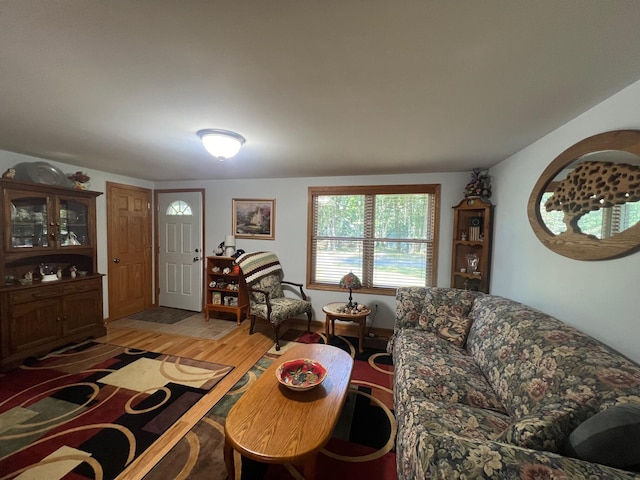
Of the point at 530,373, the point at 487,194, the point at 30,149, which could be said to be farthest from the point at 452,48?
the point at 30,149

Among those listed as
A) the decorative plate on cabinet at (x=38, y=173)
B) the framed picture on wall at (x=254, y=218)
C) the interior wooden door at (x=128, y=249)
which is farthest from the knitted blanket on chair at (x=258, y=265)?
the decorative plate on cabinet at (x=38, y=173)

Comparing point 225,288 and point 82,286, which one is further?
point 225,288

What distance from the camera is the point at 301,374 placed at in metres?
1.82

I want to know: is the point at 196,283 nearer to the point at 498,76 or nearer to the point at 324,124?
the point at 324,124

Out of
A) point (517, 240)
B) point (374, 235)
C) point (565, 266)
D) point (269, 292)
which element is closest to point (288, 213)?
point (269, 292)

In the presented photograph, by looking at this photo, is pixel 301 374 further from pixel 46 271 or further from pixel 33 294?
pixel 46 271

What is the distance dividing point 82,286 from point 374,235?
3.77 meters

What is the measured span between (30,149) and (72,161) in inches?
18.0

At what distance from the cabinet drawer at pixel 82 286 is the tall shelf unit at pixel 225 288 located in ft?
4.32

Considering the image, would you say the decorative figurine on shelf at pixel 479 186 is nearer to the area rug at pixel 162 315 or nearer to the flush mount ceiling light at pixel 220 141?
the flush mount ceiling light at pixel 220 141

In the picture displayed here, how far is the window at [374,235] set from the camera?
3607 mm

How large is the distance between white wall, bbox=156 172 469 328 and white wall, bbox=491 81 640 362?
63cm

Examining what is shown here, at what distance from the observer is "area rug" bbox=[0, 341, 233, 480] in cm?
159

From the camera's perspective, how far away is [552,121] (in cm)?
179
